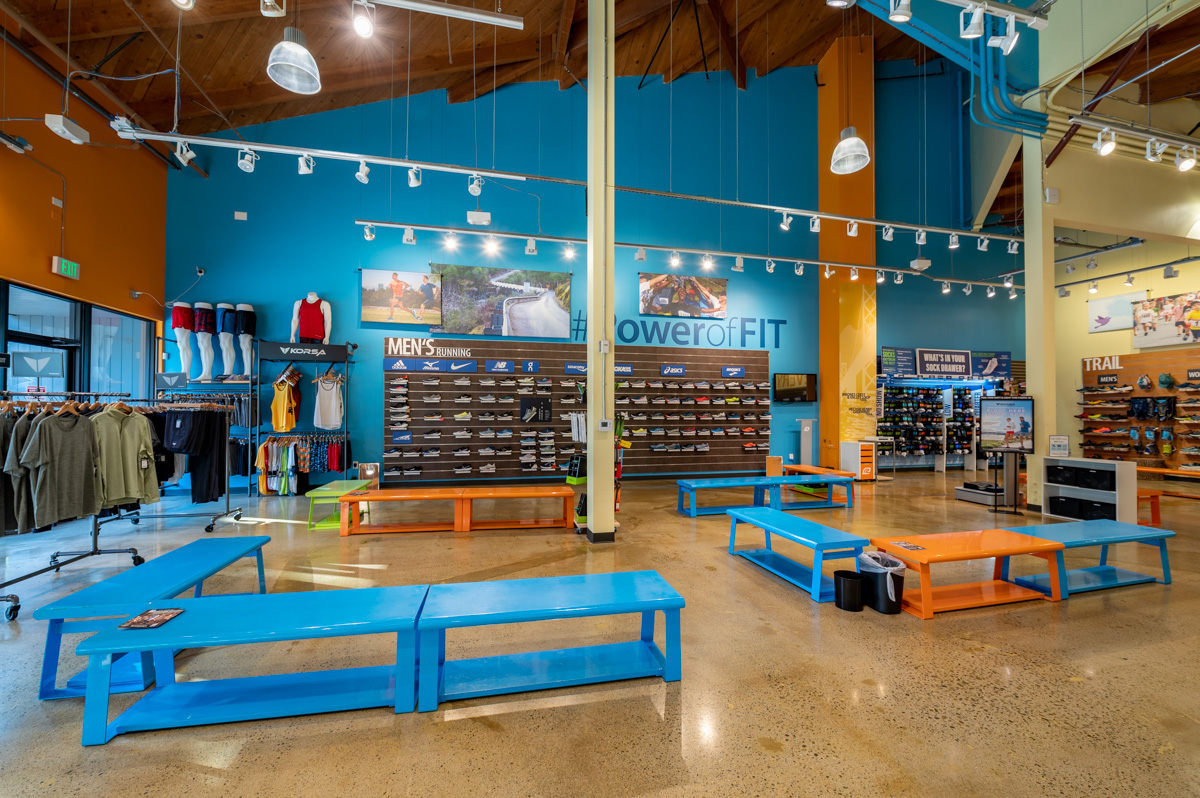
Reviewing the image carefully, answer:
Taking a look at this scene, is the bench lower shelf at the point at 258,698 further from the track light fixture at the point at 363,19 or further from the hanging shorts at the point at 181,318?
the hanging shorts at the point at 181,318

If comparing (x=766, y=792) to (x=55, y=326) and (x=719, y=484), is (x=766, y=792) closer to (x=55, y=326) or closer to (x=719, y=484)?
(x=719, y=484)

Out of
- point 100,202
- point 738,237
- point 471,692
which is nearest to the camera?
point 471,692

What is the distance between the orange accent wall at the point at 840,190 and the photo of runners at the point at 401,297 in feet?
23.6

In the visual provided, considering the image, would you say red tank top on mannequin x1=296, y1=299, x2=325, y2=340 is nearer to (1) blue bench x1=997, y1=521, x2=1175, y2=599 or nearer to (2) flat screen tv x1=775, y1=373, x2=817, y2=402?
(2) flat screen tv x1=775, y1=373, x2=817, y2=402

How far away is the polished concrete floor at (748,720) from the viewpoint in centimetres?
182

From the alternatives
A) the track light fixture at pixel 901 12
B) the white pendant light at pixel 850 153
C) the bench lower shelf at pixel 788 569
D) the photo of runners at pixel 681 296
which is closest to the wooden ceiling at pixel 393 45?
the photo of runners at pixel 681 296

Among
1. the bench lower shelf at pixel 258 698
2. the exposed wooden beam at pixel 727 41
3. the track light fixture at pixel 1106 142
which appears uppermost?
the exposed wooden beam at pixel 727 41

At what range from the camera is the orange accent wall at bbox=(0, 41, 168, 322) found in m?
5.16

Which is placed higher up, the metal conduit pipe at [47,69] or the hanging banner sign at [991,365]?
the metal conduit pipe at [47,69]

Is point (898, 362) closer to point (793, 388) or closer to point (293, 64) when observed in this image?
point (793, 388)

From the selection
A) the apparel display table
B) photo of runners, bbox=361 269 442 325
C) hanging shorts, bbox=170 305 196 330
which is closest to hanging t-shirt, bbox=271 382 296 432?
hanging shorts, bbox=170 305 196 330

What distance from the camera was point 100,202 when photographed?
20.8 feet

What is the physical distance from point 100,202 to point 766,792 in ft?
29.9

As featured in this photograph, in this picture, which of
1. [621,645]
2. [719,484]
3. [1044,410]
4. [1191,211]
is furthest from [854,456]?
[621,645]
